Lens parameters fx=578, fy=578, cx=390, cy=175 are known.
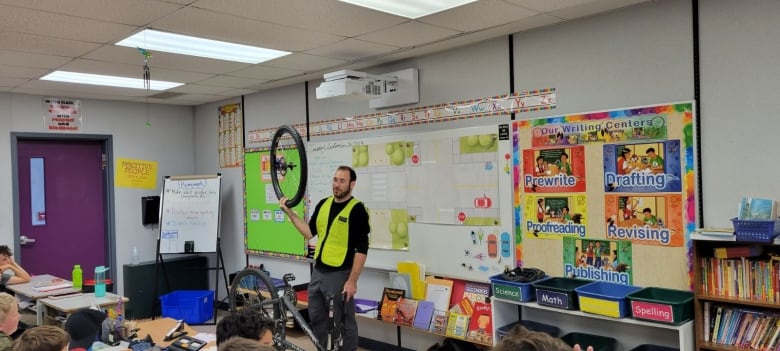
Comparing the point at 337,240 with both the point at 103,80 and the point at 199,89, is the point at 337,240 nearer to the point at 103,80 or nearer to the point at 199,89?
the point at 199,89

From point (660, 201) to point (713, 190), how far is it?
10.9 inches

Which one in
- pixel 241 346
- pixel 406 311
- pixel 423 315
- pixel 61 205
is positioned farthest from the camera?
pixel 61 205

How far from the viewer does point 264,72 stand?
513 cm

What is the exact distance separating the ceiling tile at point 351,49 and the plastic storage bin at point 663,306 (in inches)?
94.1

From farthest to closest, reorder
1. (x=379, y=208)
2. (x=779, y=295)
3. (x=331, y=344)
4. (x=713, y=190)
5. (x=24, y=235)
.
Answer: (x=24, y=235), (x=379, y=208), (x=331, y=344), (x=713, y=190), (x=779, y=295)

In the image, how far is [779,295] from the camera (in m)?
2.79

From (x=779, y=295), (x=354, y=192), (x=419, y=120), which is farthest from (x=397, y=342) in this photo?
(x=779, y=295)

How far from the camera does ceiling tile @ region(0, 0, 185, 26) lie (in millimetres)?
3006

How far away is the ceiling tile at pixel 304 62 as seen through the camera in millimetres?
4529

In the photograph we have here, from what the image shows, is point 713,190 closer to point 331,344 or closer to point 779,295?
point 779,295

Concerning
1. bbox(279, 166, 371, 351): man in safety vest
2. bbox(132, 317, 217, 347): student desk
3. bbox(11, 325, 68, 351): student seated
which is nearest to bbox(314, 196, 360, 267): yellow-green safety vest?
bbox(279, 166, 371, 351): man in safety vest

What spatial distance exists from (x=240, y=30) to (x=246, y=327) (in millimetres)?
2070

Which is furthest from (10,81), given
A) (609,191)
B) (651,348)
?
(651,348)

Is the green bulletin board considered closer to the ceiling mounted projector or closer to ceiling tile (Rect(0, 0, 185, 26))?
the ceiling mounted projector
